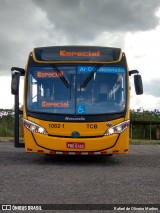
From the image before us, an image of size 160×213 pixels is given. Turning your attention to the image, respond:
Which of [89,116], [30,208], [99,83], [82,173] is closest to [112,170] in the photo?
[82,173]

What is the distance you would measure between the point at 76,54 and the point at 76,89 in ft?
3.28

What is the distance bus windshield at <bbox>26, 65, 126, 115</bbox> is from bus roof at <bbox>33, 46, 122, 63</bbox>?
214 millimetres

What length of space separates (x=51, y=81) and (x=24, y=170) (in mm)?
2709

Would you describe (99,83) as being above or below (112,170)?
above

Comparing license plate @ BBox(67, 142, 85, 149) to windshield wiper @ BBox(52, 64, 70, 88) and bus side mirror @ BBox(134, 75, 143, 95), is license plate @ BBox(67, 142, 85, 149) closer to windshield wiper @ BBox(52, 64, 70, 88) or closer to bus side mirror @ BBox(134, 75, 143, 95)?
windshield wiper @ BBox(52, 64, 70, 88)

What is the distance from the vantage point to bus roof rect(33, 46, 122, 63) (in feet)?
36.8

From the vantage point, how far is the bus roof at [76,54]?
11203 mm

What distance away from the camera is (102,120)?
10.6 metres

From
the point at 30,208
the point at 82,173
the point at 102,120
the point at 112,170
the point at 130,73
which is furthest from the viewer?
the point at 130,73

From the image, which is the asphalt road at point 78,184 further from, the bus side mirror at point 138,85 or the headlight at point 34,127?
the bus side mirror at point 138,85

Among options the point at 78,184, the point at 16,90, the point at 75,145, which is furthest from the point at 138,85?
the point at 78,184

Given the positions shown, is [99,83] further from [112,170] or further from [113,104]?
[112,170]

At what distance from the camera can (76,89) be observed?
36.0 ft

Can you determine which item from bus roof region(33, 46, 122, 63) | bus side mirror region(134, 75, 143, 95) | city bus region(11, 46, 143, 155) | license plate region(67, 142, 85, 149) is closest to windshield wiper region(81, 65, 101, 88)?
city bus region(11, 46, 143, 155)
